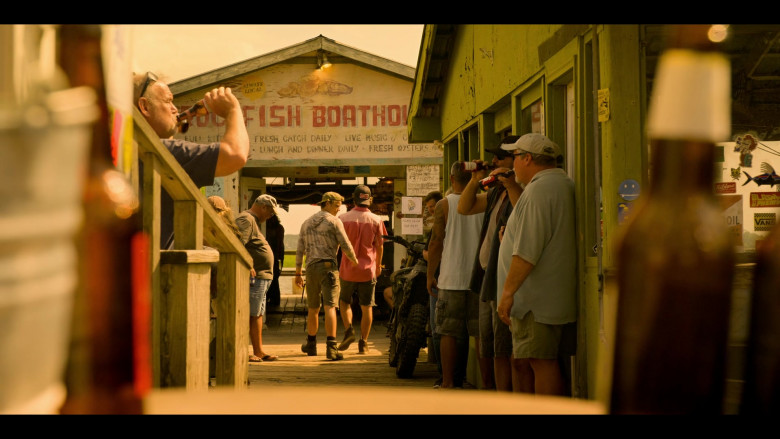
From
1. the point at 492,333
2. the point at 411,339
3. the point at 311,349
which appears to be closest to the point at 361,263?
the point at 311,349

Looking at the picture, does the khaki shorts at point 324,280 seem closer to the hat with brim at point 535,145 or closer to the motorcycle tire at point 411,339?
the motorcycle tire at point 411,339

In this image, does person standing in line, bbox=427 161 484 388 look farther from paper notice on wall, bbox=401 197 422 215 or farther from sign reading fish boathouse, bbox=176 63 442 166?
sign reading fish boathouse, bbox=176 63 442 166

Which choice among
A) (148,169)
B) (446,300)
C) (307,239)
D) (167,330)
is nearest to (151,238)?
(148,169)

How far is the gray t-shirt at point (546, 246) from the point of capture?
460 cm

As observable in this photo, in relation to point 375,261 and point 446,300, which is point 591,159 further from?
point 375,261

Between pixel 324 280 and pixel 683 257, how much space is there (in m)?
9.78

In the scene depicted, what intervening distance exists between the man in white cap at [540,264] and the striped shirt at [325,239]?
5521mm

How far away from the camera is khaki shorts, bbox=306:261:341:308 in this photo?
10289mm

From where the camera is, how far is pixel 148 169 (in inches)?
123

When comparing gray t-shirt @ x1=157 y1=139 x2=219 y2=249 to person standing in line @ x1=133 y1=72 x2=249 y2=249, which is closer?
person standing in line @ x1=133 y1=72 x2=249 y2=249

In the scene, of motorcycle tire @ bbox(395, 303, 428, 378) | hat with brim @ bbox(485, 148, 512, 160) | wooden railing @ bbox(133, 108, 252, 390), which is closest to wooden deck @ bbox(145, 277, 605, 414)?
wooden railing @ bbox(133, 108, 252, 390)

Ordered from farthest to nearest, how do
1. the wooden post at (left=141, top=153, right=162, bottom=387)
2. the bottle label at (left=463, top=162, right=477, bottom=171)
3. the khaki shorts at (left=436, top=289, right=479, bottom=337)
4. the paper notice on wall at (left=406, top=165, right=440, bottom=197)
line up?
the paper notice on wall at (left=406, top=165, right=440, bottom=197) < the khaki shorts at (left=436, top=289, right=479, bottom=337) < the bottle label at (left=463, top=162, right=477, bottom=171) < the wooden post at (left=141, top=153, right=162, bottom=387)

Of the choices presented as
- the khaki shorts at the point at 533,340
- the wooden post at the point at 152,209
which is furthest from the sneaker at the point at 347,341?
the wooden post at the point at 152,209

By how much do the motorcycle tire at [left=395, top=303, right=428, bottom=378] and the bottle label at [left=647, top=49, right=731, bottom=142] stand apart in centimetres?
794
